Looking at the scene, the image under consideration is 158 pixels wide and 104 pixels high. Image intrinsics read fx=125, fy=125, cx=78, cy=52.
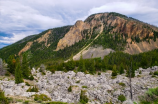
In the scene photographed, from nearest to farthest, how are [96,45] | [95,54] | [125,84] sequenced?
[125,84] < [95,54] < [96,45]

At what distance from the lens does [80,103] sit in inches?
1056

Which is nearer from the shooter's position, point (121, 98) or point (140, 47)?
point (121, 98)

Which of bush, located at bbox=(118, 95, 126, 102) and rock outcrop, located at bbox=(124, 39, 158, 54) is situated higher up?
rock outcrop, located at bbox=(124, 39, 158, 54)

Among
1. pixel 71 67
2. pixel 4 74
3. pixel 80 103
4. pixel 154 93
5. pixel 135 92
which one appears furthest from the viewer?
pixel 71 67

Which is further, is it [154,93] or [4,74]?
[4,74]

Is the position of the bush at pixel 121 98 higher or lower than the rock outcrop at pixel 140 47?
lower


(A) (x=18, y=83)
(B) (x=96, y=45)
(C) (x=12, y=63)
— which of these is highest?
(B) (x=96, y=45)

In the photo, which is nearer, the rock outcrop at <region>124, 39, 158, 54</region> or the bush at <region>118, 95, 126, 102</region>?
the bush at <region>118, 95, 126, 102</region>

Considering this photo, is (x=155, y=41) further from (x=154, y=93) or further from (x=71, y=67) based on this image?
(x=154, y=93)

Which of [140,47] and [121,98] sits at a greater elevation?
[140,47]

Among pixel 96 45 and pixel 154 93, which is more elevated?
pixel 96 45

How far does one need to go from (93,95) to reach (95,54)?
12984 centimetres

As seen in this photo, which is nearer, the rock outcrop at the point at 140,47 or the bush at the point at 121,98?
the bush at the point at 121,98

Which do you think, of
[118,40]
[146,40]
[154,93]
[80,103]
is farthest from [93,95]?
[146,40]
